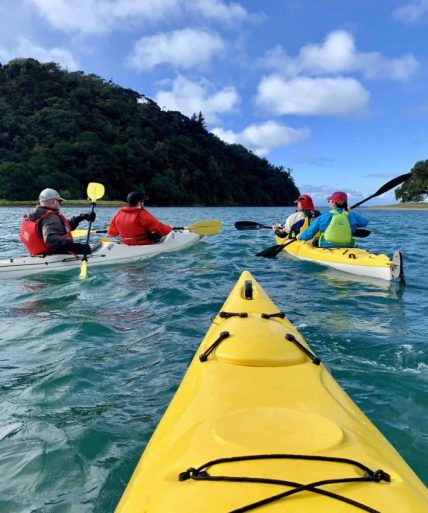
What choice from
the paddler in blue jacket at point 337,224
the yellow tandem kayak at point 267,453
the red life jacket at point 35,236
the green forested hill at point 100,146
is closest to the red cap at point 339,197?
the paddler in blue jacket at point 337,224

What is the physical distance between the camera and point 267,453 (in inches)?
59.3

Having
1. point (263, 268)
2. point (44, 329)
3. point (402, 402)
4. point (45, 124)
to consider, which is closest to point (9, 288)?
point (44, 329)

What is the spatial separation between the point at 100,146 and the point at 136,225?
56.2 m

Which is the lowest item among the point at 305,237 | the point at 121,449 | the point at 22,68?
the point at 121,449

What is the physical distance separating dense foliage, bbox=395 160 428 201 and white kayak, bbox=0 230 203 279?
5571 cm

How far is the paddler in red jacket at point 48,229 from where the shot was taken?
697 cm

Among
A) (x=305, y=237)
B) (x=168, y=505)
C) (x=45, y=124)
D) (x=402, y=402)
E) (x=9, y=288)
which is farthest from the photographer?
(x=45, y=124)

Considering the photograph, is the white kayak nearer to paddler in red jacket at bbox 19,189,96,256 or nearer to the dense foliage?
paddler in red jacket at bbox 19,189,96,256

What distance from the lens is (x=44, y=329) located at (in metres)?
4.46

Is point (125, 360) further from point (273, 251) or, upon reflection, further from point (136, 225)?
point (273, 251)

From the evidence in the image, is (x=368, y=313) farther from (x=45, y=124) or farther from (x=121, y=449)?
(x=45, y=124)

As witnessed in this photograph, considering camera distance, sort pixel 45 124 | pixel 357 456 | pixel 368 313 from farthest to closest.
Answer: pixel 45 124 → pixel 368 313 → pixel 357 456

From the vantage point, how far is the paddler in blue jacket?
755 centimetres

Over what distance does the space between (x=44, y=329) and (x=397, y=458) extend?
367 centimetres
